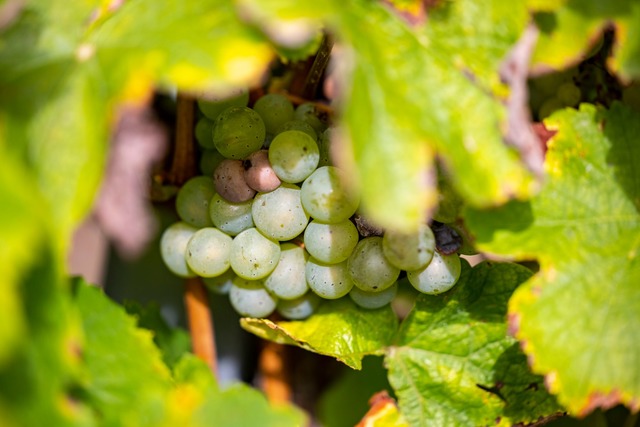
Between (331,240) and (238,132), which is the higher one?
(238,132)

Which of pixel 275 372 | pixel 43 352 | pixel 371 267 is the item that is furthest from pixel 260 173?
pixel 275 372

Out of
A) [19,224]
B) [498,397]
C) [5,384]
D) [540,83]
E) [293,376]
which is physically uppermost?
[19,224]

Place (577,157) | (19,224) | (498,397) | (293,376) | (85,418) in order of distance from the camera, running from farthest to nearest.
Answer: (293,376) < (498,397) < (577,157) < (85,418) < (19,224)

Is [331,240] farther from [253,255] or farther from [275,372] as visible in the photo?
[275,372]

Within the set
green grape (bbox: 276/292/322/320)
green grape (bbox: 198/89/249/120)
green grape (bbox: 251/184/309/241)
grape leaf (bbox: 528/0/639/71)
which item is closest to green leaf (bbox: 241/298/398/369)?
green grape (bbox: 276/292/322/320)

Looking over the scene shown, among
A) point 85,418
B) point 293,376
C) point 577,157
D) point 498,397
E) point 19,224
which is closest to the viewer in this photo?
point 19,224

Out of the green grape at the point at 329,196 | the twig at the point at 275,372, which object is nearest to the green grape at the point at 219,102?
the green grape at the point at 329,196

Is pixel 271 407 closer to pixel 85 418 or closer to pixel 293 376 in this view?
pixel 85 418

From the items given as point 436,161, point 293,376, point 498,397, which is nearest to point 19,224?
point 436,161
